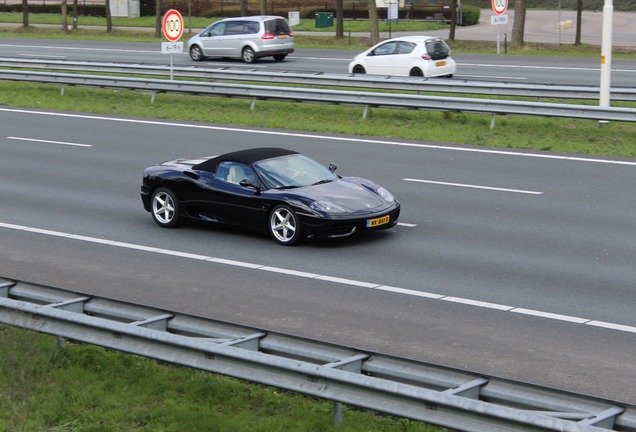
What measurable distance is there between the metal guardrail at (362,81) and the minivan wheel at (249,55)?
28.7 feet

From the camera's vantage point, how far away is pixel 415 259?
1323cm

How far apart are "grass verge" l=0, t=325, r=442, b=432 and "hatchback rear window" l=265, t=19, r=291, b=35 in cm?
3123

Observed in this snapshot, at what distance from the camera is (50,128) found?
24.8 metres

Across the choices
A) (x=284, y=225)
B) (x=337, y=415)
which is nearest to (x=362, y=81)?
(x=284, y=225)

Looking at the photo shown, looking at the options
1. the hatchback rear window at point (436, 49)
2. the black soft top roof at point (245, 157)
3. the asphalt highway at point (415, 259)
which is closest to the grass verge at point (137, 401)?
the asphalt highway at point (415, 259)

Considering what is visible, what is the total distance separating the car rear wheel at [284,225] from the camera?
13.9m

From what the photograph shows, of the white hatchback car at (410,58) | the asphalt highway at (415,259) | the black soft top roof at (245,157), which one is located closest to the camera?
the asphalt highway at (415,259)

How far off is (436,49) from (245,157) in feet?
55.7

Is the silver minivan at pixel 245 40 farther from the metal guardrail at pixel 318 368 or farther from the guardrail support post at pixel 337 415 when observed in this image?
the guardrail support post at pixel 337 415

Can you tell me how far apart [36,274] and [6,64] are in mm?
21491

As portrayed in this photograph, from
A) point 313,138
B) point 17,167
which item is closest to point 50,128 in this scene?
point 17,167

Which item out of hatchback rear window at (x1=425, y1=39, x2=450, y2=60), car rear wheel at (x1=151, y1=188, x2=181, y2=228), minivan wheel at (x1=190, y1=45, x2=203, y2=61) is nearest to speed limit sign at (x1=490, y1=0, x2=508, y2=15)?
minivan wheel at (x1=190, y1=45, x2=203, y2=61)

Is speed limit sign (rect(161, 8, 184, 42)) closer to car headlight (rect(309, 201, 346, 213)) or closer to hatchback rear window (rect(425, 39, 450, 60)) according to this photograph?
hatchback rear window (rect(425, 39, 450, 60))

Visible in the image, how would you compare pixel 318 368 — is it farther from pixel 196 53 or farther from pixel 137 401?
pixel 196 53
